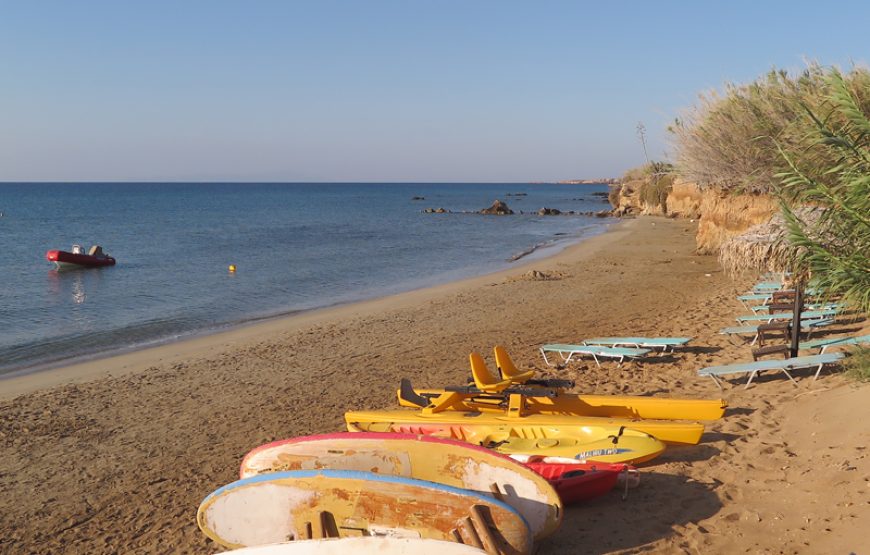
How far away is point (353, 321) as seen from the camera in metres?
16.5

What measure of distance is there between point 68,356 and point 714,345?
12.6 m

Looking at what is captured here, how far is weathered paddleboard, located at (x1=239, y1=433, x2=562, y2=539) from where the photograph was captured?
17.4 feet

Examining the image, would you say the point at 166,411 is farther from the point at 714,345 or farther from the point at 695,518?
the point at 714,345

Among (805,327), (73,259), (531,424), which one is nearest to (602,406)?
(531,424)

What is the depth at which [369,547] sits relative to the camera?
4742mm

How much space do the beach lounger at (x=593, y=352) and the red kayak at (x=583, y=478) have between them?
15.5 ft

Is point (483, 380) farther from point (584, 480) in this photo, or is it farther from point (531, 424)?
point (584, 480)

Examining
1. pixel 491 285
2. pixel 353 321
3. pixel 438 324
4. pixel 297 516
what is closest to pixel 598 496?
pixel 297 516

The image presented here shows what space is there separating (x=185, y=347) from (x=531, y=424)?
9.66 m

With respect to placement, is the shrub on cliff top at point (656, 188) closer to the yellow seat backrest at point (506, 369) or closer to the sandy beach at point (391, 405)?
the sandy beach at point (391, 405)

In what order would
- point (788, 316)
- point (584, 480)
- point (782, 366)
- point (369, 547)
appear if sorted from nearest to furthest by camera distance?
point (369, 547) → point (584, 480) → point (782, 366) → point (788, 316)

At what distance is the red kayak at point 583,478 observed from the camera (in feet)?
19.7

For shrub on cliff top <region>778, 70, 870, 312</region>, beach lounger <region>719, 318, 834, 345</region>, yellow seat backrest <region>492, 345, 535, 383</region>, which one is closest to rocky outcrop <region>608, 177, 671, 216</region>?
beach lounger <region>719, 318, 834, 345</region>

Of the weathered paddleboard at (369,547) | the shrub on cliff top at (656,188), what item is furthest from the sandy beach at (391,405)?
the shrub on cliff top at (656,188)
